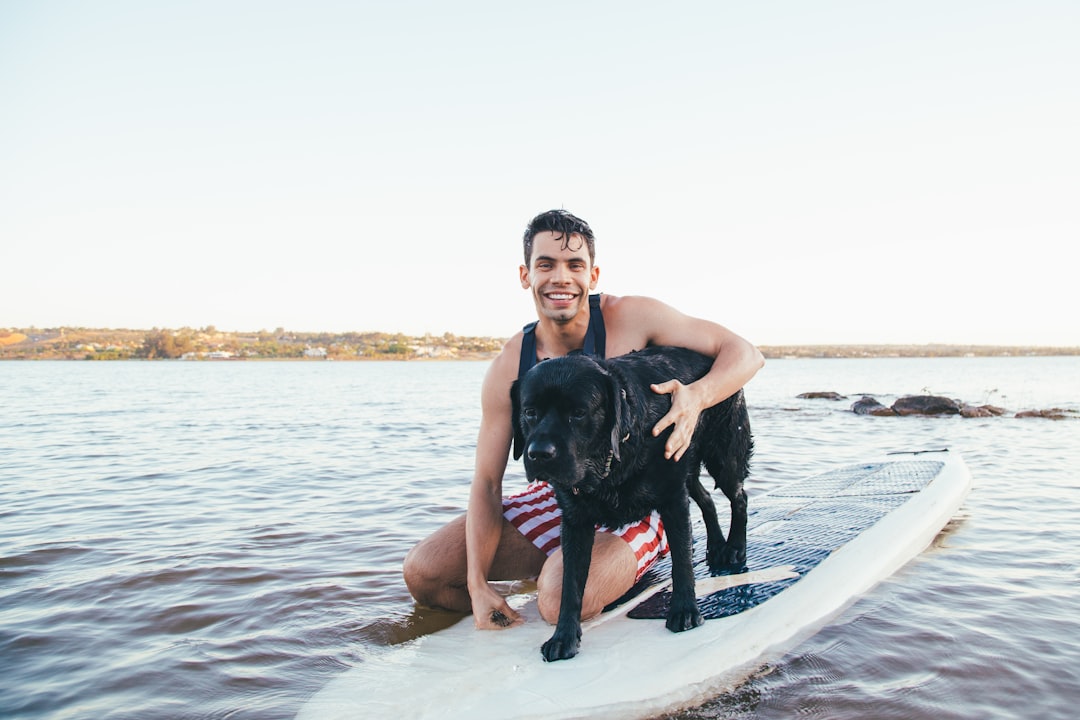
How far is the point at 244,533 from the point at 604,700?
4896 mm

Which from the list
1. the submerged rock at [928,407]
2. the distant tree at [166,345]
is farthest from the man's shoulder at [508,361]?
the distant tree at [166,345]

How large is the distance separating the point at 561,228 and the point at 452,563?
82.3 inches

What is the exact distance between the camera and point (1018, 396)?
28.3 meters

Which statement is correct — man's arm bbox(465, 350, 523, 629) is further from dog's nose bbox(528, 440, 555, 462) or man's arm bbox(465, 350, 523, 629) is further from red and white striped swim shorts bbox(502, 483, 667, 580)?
dog's nose bbox(528, 440, 555, 462)

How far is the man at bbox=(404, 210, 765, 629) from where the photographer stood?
3.85 m

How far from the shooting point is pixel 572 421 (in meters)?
3.02

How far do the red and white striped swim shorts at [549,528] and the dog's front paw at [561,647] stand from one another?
88 centimetres

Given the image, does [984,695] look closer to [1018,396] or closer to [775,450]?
[775,450]

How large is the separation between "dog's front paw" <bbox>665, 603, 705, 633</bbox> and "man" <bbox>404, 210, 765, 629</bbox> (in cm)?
47

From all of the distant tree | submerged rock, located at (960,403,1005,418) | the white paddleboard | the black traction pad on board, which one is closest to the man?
the white paddleboard

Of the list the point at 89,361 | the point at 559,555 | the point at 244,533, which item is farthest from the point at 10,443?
the point at 89,361

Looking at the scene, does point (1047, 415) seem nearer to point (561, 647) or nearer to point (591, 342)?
point (591, 342)

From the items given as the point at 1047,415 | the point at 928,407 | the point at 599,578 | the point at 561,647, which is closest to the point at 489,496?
the point at 599,578

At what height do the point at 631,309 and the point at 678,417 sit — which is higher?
the point at 631,309
